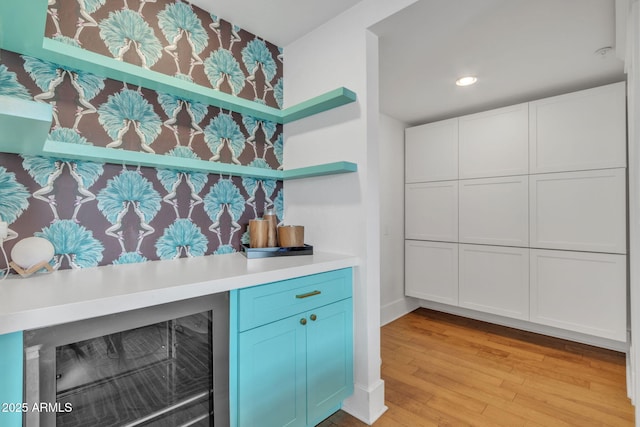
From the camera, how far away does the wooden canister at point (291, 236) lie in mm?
1863

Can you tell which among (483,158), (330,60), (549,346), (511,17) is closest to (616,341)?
(549,346)

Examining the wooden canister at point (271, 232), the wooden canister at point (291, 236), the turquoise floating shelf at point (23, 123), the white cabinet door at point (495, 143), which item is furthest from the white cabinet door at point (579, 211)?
the turquoise floating shelf at point (23, 123)

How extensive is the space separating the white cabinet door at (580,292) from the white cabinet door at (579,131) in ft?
2.54

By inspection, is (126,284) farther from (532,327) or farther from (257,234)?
(532,327)

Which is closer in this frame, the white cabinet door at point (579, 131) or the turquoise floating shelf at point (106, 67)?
the turquoise floating shelf at point (106, 67)

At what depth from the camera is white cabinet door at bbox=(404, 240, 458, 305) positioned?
321 cm

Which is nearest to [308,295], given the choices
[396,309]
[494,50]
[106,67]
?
[106,67]

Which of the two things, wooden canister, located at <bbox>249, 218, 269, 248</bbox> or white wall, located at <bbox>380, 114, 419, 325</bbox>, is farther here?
white wall, located at <bbox>380, 114, 419, 325</bbox>

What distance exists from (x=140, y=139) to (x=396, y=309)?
2940 millimetres

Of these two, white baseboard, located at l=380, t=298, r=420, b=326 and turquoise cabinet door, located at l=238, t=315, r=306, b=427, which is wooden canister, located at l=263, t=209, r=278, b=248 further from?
white baseboard, located at l=380, t=298, r=420, b=326

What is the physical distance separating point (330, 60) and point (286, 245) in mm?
1209

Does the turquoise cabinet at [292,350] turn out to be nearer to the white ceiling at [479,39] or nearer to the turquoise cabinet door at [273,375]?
the turquoise cabinet door at [273,375]

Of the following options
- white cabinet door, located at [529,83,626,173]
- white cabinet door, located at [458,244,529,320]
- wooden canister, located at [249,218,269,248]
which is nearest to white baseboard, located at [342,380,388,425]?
wooden canister, located at [249,218,269,248]

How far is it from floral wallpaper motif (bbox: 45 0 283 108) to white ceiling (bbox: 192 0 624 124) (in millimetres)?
111
